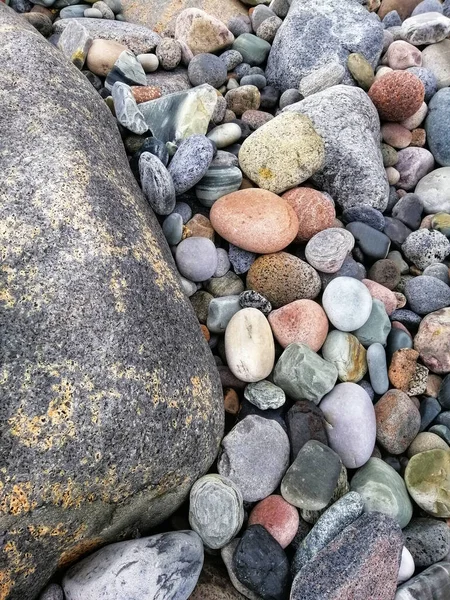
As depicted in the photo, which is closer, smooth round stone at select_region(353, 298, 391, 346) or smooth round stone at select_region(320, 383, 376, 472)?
smooth round stone at select_region(320, 383, 376, 472)

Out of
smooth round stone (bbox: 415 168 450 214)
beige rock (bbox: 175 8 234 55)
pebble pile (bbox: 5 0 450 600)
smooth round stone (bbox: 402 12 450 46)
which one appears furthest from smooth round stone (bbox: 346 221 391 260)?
smooth round stone (bbox: 402 12 450 46)

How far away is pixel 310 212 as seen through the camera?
7.89 ft

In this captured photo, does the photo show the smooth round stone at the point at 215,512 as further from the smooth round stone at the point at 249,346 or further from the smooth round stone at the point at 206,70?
the smooth round stone at the point at 206,70

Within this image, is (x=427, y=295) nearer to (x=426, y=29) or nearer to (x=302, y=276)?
(x=302, y=276)

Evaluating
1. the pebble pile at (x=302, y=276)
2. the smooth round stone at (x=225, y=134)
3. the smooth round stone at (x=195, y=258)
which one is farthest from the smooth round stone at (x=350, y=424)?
the smooth round stone at (x=225, y=134)

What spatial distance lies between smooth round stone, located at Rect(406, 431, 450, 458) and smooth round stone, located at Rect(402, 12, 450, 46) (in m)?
2.47

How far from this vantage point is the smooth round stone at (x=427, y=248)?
2.56 metres

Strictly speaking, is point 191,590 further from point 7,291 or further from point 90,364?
point 7,291

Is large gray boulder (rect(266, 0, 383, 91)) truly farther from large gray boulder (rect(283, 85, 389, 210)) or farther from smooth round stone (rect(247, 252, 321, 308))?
smooth round stone (rect(247, 252, 321, 308))

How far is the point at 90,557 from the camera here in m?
1.67

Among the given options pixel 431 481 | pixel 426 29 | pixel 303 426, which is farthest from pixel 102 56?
pixel 431 481

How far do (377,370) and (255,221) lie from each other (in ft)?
2.63

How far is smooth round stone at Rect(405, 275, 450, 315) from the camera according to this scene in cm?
239

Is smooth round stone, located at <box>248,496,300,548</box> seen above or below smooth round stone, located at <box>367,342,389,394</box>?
below
